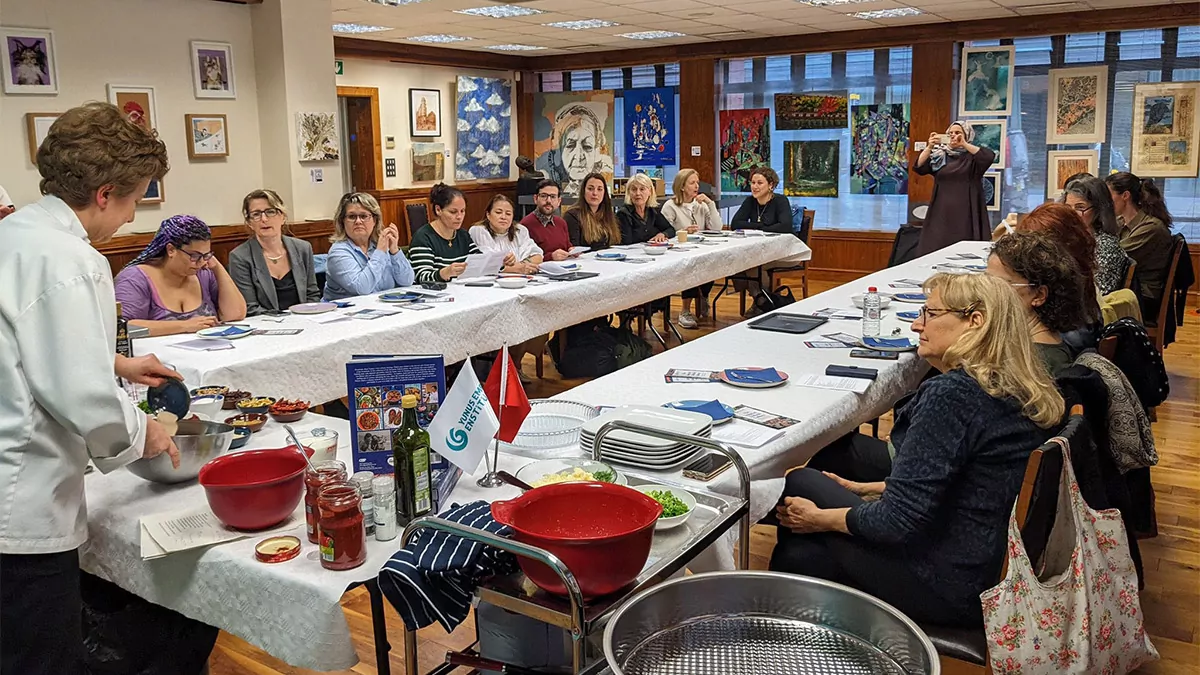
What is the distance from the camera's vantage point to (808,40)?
390 inches

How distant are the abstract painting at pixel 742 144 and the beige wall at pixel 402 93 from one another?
10.7ft

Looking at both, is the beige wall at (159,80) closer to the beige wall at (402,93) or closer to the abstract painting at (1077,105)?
the beige wall at (402,93)

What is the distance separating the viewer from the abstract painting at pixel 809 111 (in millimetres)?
10055

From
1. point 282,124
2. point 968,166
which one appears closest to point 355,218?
point 282,124

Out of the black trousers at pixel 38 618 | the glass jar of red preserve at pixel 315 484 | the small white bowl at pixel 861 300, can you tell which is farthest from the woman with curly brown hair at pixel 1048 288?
the black trousers at pixel 38 618

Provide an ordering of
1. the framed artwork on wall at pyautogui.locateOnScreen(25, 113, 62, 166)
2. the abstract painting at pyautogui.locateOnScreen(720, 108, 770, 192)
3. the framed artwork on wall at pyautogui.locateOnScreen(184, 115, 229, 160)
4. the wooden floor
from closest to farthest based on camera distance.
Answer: the wooden floor
the framed artwork on wall at pyautogui.locateOnScreen(25, 113, 62, 166)
the framed artwork on wall at pyautogui.locateOnScreen(184, 115, 229, 160)
the abstract painting at pyautogui.locateOnScreen(720, 108, 770, 192)

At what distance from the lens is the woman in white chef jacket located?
152 cm

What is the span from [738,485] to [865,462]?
3.02ft

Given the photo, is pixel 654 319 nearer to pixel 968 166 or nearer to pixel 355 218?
pixel 968 166

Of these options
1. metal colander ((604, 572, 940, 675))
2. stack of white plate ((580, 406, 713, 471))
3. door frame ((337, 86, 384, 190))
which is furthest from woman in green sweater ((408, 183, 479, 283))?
door frame ((337, 86, 384, 190))

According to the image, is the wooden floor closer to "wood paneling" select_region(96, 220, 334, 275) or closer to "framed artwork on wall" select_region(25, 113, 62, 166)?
"wood paneling" select_region(96, 220, 334, 275)

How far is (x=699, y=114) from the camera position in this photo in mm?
10844

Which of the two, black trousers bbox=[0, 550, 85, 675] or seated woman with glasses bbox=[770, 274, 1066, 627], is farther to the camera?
seated woman with glasses bbox=[770, 274, 1066, 627]

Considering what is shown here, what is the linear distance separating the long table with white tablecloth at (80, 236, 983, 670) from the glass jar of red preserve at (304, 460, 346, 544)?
0.04 meters
